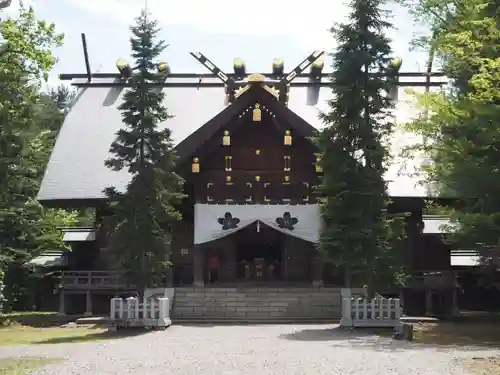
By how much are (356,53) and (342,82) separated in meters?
0.83

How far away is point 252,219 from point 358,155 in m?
5.19

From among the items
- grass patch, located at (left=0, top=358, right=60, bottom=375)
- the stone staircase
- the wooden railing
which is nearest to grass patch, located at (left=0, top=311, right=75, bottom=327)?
the wooden railing

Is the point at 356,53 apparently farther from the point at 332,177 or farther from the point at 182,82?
the point at 182,82

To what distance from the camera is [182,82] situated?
31969 mm

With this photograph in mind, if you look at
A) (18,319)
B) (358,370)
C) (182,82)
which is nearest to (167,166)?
(18,319)

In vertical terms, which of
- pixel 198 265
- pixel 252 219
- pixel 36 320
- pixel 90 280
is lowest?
pixel 36 320

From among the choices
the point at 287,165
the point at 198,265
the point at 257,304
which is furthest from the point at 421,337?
the point at 287,165

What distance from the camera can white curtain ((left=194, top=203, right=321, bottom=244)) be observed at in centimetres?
2234

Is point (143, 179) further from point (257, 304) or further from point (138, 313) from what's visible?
point (257, 304)

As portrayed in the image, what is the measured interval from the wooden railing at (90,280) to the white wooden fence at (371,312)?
8.64 metres

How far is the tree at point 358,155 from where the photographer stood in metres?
17.4

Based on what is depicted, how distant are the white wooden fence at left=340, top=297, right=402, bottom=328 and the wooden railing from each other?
8639mm

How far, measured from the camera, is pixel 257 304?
20859 mm

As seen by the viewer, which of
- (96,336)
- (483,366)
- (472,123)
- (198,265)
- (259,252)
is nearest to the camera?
(483,366)
